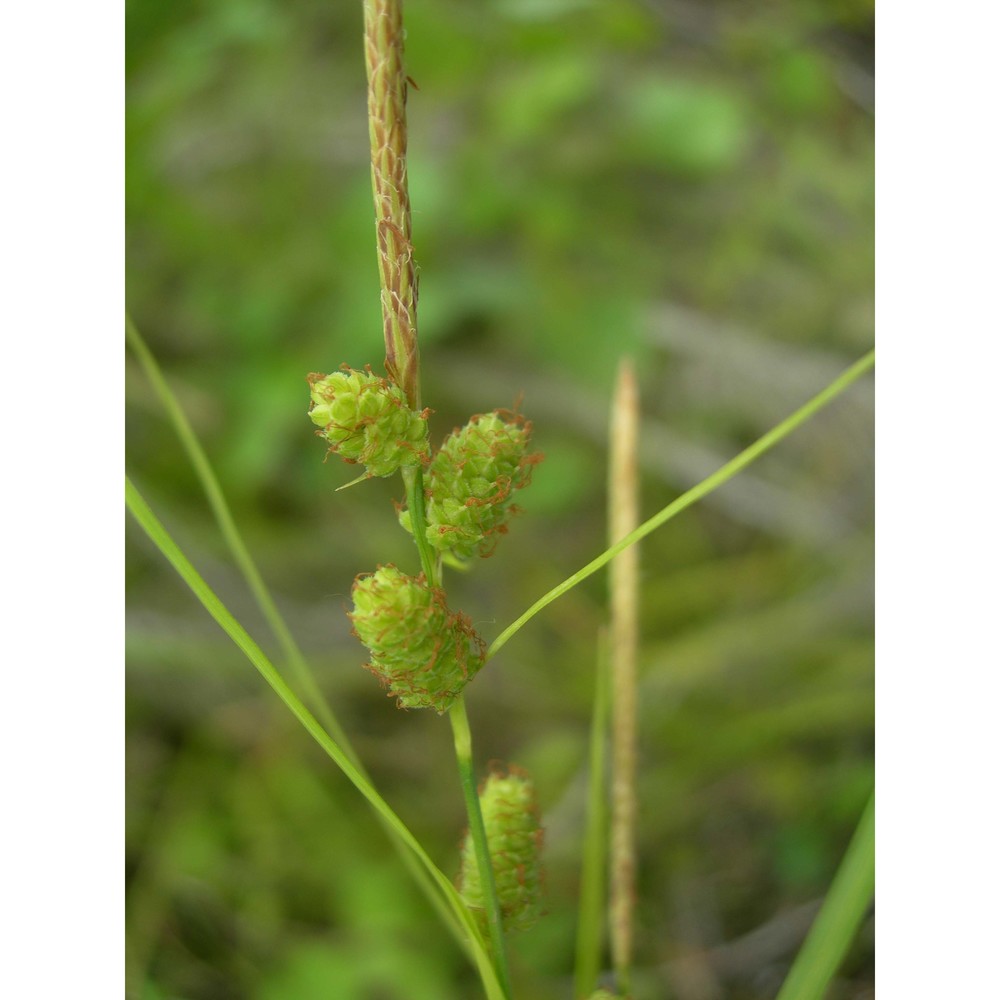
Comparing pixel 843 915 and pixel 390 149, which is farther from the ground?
pixel 390 149

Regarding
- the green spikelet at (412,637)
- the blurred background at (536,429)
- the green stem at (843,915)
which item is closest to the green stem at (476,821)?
the green spikelet at (412,637)

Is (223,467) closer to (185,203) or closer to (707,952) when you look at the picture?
(185,203)

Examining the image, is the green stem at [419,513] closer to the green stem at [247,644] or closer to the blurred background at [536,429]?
the green stem at [247,644]

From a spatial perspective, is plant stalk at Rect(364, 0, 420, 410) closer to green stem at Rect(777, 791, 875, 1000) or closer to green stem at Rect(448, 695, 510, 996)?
green stem at Rect(448, 695, 510, 996)

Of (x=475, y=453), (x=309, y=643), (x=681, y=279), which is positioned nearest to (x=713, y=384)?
(x=681, y=279)

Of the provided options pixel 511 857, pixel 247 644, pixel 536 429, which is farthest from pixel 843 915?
pixel 536 429

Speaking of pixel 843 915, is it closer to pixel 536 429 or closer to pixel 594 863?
pixel 594 863

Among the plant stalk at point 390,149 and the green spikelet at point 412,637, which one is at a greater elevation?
the plant stalk at point 390,149
